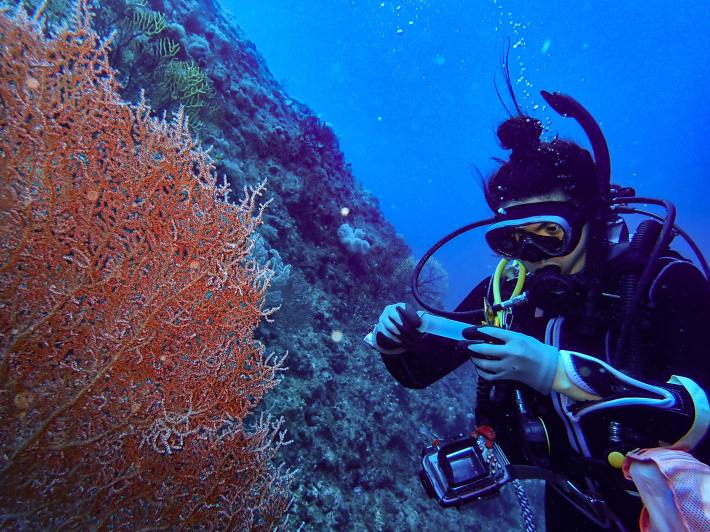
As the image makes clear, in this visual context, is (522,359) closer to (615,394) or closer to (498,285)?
(615,394)

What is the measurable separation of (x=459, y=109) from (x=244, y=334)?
102 m

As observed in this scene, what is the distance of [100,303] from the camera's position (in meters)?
2.30

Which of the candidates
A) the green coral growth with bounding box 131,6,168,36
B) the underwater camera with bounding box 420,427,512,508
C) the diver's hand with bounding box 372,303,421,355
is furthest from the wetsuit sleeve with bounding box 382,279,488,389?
the green coral growth with bounding box 131,6,168,36

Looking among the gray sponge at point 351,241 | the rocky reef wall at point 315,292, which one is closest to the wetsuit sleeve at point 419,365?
the rocky reef wall at point 315,292

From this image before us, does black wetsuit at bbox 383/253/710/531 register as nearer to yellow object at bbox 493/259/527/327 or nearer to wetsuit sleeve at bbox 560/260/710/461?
wetsuit sleeve at bbox 560/260/710/461

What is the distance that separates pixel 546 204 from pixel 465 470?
5.77 ft

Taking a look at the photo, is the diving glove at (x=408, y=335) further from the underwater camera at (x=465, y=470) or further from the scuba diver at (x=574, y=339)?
the underwater camera at (x=465, y=470)

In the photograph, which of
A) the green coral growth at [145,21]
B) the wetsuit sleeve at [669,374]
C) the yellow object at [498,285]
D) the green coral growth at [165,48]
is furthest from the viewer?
the green coral growth at [165,48]

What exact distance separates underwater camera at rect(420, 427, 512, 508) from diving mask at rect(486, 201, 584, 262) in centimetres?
122

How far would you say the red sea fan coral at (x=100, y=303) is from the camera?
6.82 ft

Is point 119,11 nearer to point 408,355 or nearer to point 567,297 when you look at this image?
point 408,355

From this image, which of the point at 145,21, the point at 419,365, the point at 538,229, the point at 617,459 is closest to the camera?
the point at 617,459

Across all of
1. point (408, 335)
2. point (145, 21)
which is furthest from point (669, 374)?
point (145, 21)

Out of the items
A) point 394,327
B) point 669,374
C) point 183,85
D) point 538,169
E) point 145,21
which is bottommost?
point 394,327
